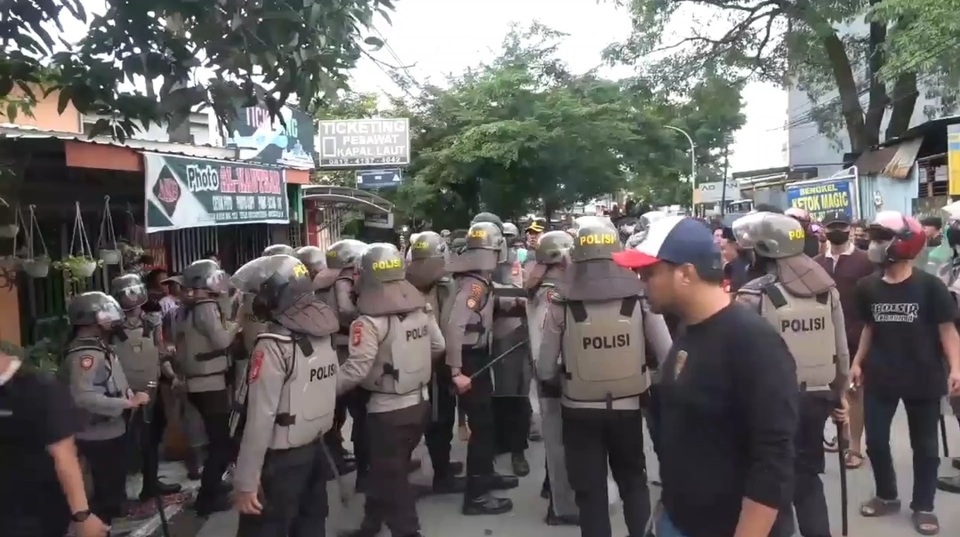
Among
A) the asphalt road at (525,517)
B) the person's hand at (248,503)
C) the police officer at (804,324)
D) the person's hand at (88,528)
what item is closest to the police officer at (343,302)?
the asphalt road at (525,517)

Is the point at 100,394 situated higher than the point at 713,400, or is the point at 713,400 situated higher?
the point at 713,400

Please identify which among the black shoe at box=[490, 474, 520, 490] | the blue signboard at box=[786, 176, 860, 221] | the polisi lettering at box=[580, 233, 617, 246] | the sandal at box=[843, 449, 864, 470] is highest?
the blue signboard at box=[786, 176, 860, 221]

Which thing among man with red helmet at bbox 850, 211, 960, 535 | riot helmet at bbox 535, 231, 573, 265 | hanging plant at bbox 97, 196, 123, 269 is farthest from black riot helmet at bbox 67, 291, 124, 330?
man with red helmet at bbox 850, 211, 960, 535

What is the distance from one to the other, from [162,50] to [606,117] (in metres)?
16.0

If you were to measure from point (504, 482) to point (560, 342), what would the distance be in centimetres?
222

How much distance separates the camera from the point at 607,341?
15.6ft

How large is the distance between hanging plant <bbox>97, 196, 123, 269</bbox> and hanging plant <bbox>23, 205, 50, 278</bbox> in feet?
1.45

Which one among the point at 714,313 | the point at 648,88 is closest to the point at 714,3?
the point at 648,88

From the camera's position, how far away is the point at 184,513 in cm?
659

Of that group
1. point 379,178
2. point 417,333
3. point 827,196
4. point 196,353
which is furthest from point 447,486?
point 379,178

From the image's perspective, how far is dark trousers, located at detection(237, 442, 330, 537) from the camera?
428cm

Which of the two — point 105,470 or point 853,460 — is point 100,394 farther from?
point 853,460

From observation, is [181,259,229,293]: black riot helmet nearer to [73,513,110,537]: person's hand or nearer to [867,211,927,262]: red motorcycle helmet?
[73,513,110,537]: person's hand

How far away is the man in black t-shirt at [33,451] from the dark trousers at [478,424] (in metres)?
3.23
